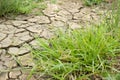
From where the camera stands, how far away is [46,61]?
82.3 inches

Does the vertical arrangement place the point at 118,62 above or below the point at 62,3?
below

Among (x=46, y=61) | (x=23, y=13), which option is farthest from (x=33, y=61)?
(x=23, y=13)

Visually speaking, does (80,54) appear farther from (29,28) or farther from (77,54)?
(29,28)

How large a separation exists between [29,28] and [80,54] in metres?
0.82

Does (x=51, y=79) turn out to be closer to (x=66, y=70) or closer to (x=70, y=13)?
(x=66, y=70)

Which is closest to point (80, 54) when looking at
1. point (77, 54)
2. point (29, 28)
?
point (77, 54)

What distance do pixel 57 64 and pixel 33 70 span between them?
19 centimetres

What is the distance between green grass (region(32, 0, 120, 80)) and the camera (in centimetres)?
200

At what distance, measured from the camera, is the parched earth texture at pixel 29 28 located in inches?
83.9

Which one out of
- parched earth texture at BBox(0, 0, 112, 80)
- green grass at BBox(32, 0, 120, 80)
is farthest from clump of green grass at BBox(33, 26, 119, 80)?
parched earth texture at BBox(0, 0, 112, 80)

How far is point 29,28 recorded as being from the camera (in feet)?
8.88

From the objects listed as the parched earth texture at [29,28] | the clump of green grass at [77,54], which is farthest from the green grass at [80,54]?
the parched earth texture at [29,28]

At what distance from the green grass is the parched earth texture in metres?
0.13

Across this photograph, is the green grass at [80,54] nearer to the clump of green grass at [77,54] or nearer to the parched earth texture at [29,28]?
the clump of green grass at [77,54]
